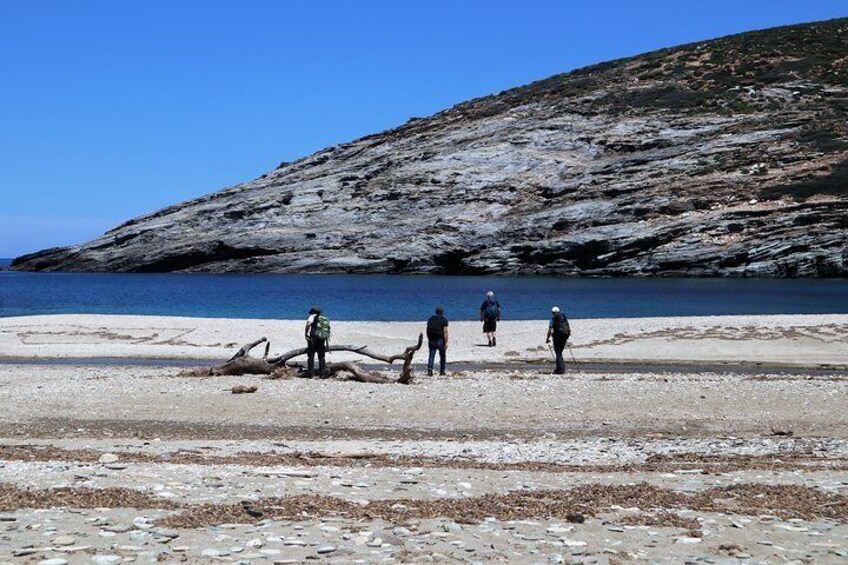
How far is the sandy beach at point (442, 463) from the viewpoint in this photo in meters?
7.95

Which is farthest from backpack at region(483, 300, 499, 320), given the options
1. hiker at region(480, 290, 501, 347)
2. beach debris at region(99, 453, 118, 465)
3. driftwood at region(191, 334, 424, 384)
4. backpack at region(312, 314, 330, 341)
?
beach debris at region(99, 453, 118, 465)

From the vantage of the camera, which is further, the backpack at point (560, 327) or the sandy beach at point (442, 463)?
the backpack at point (560, 327)

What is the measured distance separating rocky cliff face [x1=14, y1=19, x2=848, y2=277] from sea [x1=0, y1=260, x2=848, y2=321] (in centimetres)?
529

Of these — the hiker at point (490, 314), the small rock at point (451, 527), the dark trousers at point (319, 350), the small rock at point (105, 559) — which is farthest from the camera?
the hiker at point (490, 314)

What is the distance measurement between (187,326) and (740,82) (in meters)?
85.2

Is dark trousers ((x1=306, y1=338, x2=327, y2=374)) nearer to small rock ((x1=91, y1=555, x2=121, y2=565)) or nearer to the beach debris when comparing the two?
the beach debris

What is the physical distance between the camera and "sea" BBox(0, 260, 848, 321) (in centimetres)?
4731

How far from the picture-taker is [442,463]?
12352 millimetres

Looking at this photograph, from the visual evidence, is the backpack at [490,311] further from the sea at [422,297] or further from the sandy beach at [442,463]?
the sea at [422,297]

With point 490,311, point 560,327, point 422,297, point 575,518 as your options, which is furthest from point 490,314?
point 422,297

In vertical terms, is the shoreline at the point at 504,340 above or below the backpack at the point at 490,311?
below

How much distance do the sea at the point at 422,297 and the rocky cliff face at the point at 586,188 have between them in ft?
17.4

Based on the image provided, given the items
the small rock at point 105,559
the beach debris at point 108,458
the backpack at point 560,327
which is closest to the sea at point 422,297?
the backpack at point 560,327

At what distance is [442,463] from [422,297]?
4661 centimetres
